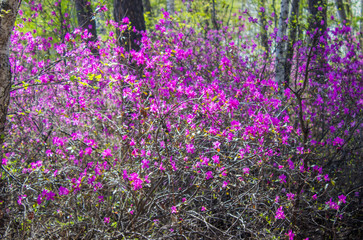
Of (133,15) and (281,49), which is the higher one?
(133,15)

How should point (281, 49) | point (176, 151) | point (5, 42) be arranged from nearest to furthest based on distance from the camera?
point (5, 42) → point (176, 151) → point (281, 49)

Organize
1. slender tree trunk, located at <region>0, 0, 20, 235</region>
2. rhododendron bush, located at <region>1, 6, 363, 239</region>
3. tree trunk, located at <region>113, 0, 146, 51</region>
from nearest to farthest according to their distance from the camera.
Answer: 1. slender tree trunk, located at <region>0, 0, 20, 235</region>
2. rhododendron bush, located at <region>1, 6, 363, 239</region>
3. tree trunk, located at <region>113, 0, 146, 51</region>

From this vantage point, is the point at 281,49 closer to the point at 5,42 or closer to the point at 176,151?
the point at 176,151

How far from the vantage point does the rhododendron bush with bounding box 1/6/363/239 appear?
3062 mm

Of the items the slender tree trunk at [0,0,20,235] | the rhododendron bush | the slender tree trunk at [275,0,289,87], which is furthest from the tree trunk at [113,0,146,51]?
the slender tree trunk at [0,0,20,235]

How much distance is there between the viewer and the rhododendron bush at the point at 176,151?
3.06 metres

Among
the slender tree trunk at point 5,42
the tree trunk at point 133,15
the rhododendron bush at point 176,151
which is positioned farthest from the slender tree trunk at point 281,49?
the slender tree trunk at point 5,42

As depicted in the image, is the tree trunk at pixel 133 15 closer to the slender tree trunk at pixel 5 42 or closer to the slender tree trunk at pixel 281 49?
the slender tree trunk at pixel 281 49

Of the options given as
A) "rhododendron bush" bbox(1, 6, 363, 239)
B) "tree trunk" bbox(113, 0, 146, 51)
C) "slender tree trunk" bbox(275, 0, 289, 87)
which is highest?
"tree trunk" bbox(113, 0, 146, 51)

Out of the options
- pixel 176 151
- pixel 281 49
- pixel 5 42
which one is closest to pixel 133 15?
→ pixel 281 49

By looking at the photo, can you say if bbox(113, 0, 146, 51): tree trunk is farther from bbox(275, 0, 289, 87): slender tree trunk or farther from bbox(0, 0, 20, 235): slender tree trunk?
bbox(0, 0, 20, 235): slender tree trunk

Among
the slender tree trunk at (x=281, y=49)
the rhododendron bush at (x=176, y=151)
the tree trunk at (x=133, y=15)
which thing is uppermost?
the tree trunk at (x=133, y=15)

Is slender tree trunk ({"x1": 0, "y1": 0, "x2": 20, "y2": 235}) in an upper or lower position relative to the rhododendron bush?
upper

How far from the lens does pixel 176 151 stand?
11.1 ft
